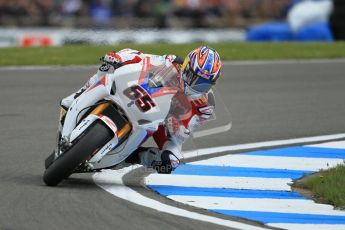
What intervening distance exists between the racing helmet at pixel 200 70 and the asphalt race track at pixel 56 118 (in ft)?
3.76

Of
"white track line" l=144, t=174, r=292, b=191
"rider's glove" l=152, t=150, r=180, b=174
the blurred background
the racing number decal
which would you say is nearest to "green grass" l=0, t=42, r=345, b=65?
the blurred background

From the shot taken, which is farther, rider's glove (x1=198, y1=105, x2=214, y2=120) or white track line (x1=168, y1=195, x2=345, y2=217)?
rider's glove (x1=198, y1=105, x2=214, y2=120)

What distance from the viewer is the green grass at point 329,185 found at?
26.8 feet

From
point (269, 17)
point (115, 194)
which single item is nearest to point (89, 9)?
point (269, 17)

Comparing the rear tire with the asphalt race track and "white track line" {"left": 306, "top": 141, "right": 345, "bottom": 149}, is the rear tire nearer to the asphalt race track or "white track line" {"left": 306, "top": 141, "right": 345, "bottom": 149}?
the asphalt race track

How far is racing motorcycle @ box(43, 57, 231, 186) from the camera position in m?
8.25

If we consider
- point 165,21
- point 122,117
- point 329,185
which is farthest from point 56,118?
point 165,21

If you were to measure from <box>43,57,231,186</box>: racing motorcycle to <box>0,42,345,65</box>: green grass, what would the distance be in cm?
821

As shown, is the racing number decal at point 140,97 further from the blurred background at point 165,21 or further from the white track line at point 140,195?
the blurred background at point 165,21

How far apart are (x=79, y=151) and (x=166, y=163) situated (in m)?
0.85

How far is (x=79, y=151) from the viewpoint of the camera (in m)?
8.16

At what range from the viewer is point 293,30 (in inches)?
900

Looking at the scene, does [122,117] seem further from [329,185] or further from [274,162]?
[274,162]

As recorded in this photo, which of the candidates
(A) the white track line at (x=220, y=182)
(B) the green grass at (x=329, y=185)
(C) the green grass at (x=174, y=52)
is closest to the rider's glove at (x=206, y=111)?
(A) the white track line at (x=220, y=182)
